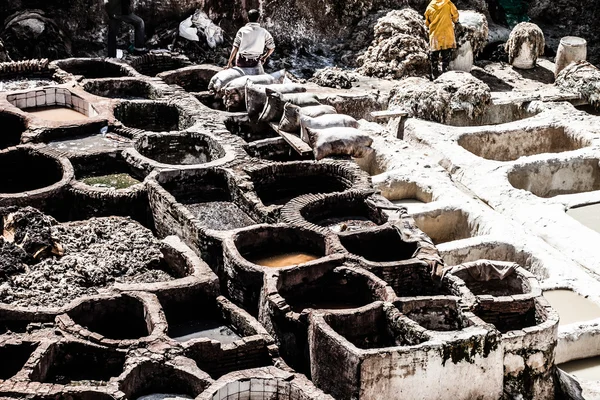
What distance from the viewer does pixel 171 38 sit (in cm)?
2391

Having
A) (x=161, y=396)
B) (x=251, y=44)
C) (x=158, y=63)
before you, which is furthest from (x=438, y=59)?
(x=161, y=396)

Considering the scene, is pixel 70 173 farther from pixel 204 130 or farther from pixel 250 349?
pixel 250 349

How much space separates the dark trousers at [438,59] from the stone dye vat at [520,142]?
411 cm

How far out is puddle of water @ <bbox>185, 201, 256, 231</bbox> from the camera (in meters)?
14.8

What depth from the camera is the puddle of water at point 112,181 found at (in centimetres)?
1596

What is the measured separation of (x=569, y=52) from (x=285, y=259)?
12394mm

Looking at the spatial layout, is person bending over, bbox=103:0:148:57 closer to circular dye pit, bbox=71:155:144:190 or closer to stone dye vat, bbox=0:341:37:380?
circular dye pit, bbox=71:155:144:190

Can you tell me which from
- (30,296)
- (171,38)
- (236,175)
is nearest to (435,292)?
(236,175)

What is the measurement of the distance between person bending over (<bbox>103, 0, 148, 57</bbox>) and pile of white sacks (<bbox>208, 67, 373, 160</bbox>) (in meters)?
3.45

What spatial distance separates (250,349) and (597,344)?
16.1 ft

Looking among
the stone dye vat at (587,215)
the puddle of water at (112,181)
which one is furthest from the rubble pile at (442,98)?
the puddle of water at (112,181)

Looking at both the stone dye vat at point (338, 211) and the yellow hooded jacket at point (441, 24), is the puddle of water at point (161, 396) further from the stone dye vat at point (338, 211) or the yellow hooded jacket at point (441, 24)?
the yellow hooded jacket at point (441, 24)

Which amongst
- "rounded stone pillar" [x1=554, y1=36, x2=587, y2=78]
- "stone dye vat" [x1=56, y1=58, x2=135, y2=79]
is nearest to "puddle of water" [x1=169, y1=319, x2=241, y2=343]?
"stone dye vat" [x1=56, y1=58, x2=135, y2=79]

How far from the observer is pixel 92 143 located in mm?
17172
